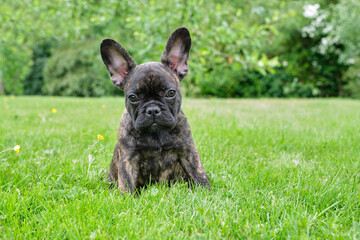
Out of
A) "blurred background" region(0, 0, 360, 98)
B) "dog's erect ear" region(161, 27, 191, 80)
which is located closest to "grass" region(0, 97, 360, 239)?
"dog's erect ear" region(161, 27, 191, 80)

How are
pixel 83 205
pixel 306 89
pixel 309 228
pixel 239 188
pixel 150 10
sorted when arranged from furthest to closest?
pixel 306 89 < pixel 150 10 < pixel 239 188 < pixel 83 205 < pixel 309 228

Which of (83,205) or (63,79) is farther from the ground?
(63,79)

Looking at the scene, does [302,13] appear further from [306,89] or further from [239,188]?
[239,188]

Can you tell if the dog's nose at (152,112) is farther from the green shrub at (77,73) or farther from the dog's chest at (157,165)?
the green shrub at (77,73)

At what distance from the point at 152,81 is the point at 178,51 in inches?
21.2

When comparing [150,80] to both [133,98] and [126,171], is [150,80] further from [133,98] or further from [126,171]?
[126,171]

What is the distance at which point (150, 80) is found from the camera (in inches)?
106

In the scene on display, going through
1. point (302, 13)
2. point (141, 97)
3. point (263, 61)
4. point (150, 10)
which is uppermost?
point (302, 13)

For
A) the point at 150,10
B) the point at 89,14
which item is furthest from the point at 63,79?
the point at 150,10

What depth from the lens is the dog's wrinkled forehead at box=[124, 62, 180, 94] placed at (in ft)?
8.89

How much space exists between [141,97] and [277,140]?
272cm

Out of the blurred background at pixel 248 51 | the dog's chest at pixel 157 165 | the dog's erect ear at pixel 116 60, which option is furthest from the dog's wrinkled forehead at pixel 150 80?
the blurred background at pixel 248 51

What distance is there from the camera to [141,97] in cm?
278

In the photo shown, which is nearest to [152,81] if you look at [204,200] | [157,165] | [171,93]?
[171,93]
